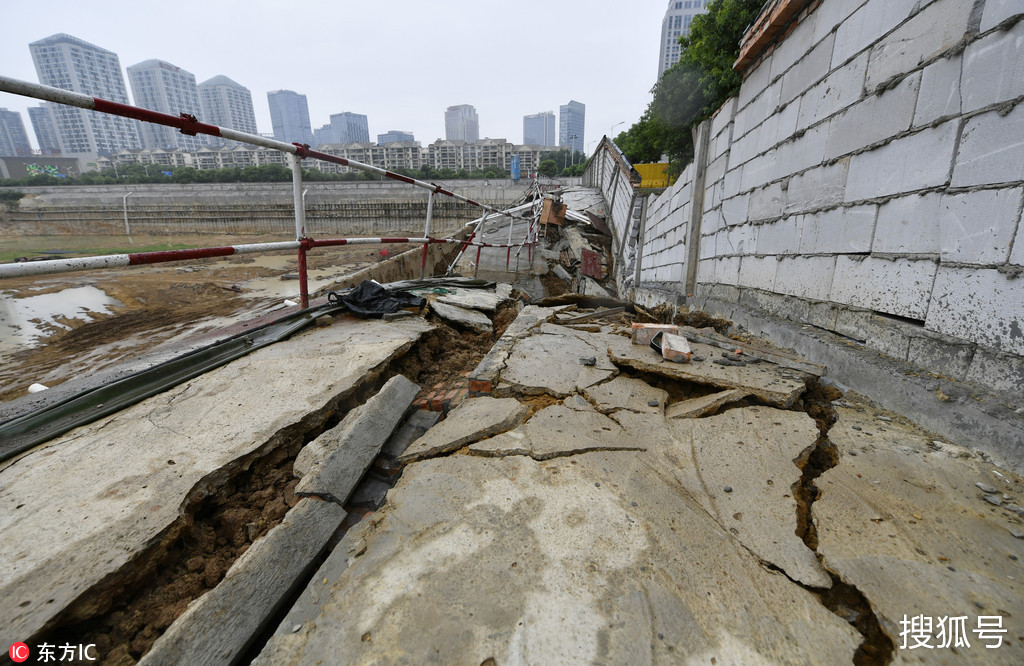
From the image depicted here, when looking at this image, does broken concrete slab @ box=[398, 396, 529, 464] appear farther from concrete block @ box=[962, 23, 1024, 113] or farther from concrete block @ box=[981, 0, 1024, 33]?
concrete block @ box=[981, 0, 1024, 33]

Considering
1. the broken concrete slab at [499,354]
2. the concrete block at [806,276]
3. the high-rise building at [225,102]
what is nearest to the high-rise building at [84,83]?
the high-rise building at [225,102]

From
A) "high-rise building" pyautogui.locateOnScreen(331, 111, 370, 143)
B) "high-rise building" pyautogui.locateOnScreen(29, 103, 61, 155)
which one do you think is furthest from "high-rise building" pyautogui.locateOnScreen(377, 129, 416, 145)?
"high-rise building" pyautogui.locateOnScreen(29, 103, 61, 155)

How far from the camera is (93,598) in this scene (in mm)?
896

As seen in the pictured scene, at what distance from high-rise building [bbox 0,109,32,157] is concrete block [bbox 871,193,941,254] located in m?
172

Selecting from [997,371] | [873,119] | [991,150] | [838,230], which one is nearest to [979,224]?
[991,150]

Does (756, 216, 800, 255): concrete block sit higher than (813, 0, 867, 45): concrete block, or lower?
lower

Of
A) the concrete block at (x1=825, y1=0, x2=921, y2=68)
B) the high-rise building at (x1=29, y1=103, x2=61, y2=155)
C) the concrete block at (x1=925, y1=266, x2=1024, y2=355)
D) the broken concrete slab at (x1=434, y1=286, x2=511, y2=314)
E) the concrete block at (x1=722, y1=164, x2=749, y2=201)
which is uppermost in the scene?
the high-rise building at (x1=29, y1=103, x2=61, y2=155)

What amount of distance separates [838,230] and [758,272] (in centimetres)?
88

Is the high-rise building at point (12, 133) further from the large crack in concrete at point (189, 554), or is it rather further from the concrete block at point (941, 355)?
the concrete block at point (941, 355)

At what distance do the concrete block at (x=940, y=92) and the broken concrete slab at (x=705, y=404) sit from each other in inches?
56.6

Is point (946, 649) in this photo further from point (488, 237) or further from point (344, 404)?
point (488, 237)

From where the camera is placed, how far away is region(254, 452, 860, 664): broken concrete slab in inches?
31.0

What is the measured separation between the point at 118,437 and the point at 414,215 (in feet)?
70.0

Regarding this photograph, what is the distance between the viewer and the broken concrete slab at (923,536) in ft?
2.83
